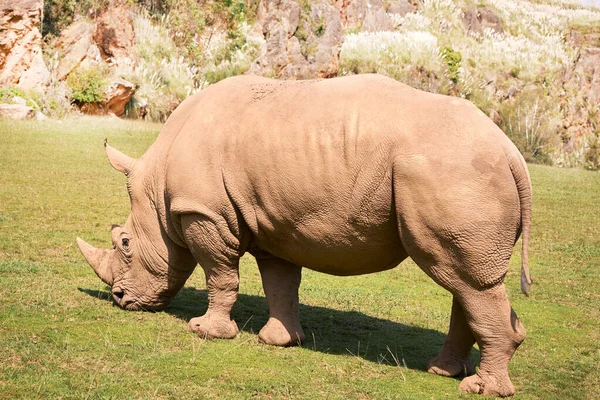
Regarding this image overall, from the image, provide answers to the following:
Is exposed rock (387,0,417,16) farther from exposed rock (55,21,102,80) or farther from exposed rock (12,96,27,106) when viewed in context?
exposed rock (12,96,27,106)

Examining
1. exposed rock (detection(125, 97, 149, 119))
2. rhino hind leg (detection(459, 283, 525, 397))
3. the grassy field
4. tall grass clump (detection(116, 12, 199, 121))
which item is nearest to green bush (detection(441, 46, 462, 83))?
tall grass clump (detection(116, 12, 199, 121))

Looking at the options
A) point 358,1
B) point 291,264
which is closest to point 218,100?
Result: point 291,264

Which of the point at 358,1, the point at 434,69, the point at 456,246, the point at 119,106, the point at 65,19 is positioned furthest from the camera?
Result: the point at 358,1

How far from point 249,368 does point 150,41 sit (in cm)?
2663

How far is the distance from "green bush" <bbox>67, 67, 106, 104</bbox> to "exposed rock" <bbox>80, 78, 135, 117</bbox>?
0.18 m

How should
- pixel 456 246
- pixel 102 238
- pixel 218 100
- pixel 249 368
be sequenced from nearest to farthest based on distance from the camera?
pixel 456 246 < pixel 249 368 < pixel 218 100 < pixel 102 238

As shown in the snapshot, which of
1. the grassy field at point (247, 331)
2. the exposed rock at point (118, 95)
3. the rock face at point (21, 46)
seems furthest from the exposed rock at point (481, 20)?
the grassy field at point (247, 331)

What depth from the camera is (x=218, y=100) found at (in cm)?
738

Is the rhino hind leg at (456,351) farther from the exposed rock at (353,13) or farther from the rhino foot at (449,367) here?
the exposed rock at (353,13)

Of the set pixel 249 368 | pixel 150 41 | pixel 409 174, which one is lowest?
pixel 150 41

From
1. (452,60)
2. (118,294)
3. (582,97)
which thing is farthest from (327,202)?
(582,97)

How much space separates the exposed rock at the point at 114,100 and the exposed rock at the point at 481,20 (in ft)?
90.4

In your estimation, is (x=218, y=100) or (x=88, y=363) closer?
(x=88, y=363)

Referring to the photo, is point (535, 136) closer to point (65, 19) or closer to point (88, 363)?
point (65, 19)
